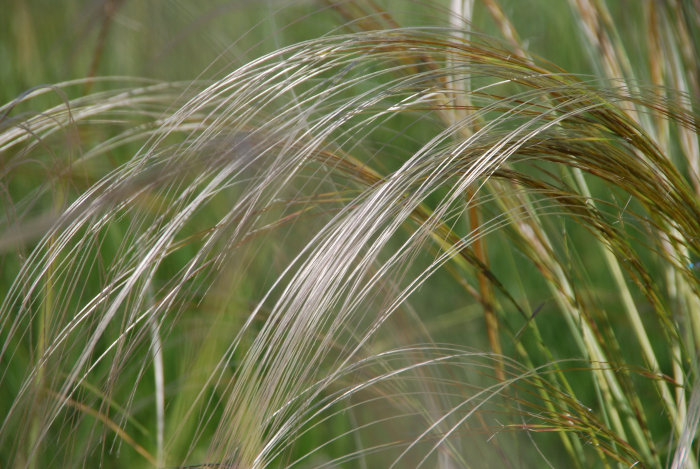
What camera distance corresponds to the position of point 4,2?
1326 mm

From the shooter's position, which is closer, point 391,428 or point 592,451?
point 391,428

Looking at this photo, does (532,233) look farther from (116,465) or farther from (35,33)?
(35,33)

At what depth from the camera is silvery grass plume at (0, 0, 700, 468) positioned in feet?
1.56

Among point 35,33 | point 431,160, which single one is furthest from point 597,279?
point 35,33

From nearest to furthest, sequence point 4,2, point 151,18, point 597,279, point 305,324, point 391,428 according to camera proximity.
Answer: point 305,324, point 391,428, point 151,18, point 597,279, point 4,2

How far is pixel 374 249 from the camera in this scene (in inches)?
18.1

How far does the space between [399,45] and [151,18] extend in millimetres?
592

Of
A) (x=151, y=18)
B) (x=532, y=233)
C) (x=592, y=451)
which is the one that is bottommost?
(x=592, y=451)

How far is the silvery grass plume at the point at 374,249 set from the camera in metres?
0.48

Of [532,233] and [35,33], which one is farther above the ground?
[35,33]

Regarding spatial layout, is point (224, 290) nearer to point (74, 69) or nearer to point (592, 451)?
point (592, 451)

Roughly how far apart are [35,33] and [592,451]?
1.26 m

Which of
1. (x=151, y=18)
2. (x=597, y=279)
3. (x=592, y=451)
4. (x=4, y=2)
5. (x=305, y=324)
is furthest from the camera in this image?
(x=4, y=2)

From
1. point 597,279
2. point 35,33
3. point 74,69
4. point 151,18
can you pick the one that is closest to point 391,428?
point 597,279
